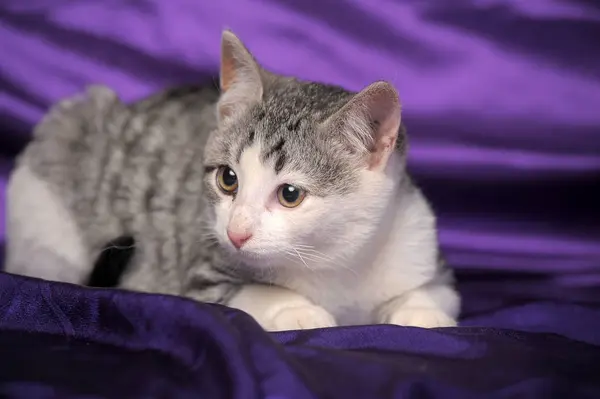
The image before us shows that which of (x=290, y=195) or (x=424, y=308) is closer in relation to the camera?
(x=290, y=195)

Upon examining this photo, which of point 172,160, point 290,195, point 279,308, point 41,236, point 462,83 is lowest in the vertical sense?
point 41,236

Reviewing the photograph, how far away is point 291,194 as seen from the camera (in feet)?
4.09

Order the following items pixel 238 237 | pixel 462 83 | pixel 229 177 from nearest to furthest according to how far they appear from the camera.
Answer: pixel 238 237
pixel 229 177
pixel 462 83

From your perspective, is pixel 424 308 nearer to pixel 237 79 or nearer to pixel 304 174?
pixel 304 174

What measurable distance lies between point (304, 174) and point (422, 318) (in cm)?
37

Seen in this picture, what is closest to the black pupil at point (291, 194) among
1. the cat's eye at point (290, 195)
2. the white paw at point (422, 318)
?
the cat's eye at point (290, 195)

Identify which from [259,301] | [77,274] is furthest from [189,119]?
[259,301]

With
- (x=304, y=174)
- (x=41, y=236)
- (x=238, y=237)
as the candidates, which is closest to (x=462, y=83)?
(x=304, y=174)

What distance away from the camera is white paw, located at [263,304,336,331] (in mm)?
1288

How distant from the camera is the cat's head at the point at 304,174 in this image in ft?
3.99

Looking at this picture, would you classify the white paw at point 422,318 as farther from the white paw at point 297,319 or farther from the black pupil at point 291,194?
the black pupil at point 291,194

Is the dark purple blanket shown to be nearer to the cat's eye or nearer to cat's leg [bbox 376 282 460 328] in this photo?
cat's leg [bbox 376 282 460 328]

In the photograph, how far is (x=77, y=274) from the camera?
1618 mm

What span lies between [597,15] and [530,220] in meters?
0.58
